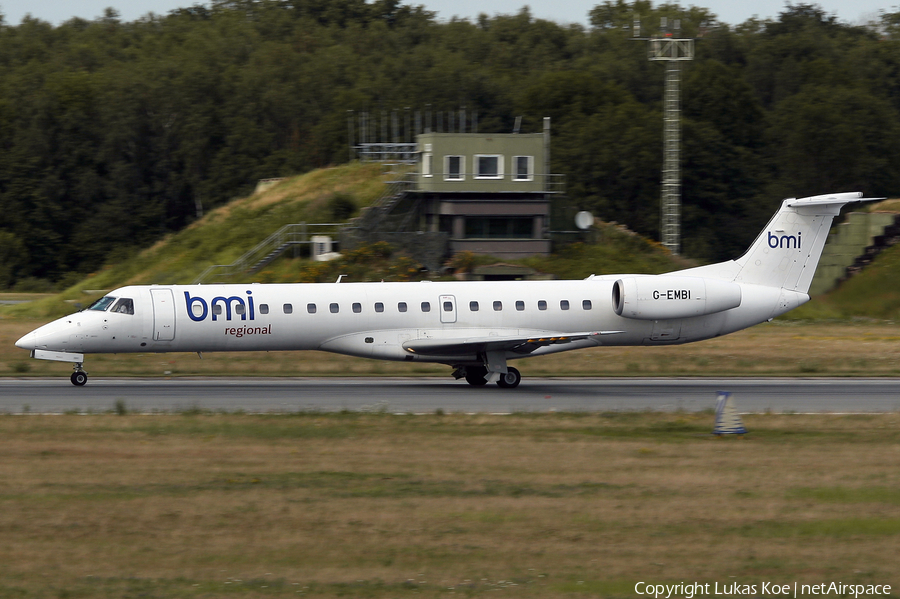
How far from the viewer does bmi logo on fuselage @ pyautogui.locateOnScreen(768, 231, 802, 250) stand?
28.9 meters

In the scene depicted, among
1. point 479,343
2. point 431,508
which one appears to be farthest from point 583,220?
point 431,508

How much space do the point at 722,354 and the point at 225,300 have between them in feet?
55.0

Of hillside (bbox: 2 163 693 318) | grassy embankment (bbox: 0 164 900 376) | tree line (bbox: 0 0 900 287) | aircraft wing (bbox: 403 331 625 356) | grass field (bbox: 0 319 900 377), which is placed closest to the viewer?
aircraft wing (bbox: 403 331 625 356)

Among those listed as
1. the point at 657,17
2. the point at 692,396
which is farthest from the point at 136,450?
the point at 657,17

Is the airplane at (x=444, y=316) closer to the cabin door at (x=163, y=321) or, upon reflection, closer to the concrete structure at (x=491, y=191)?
the cabin door at (x=163, y=321)

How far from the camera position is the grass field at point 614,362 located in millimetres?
30562

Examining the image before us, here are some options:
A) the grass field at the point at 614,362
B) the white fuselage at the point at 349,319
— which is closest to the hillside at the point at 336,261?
the grass field at the point at 614,362

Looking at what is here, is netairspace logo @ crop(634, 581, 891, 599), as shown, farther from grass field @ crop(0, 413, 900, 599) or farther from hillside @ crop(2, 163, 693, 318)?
hillside @ crop(2, 163, 693, 318)

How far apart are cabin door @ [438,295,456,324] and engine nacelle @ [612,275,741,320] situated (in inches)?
160

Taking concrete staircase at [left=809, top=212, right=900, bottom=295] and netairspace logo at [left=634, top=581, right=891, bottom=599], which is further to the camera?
concrete staircase at [left=809, top=212, right=900, bottom=295]

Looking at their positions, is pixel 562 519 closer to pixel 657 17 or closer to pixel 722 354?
pixel 722 354

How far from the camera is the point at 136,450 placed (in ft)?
53.7

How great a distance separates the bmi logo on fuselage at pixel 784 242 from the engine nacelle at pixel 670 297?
2.07m

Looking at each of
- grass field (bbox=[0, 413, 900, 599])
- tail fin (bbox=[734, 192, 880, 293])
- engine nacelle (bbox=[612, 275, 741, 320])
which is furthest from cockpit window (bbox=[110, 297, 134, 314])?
tail fin (bbox=[734, 192, 880, 293])
